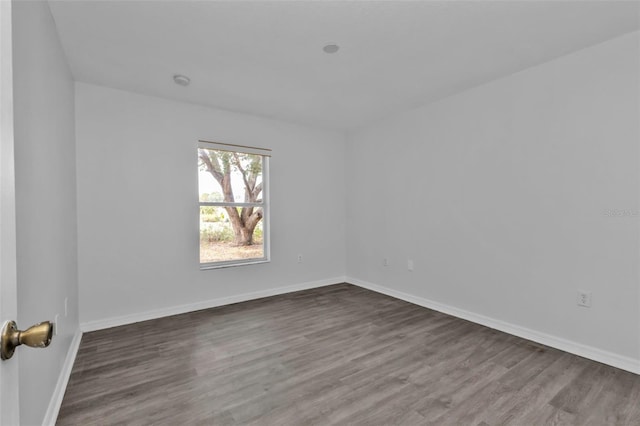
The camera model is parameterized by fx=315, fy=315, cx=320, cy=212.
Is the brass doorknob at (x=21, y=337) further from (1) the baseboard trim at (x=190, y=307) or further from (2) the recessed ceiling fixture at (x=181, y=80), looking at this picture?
(1) the baseboard trim at (x=190, y=307)

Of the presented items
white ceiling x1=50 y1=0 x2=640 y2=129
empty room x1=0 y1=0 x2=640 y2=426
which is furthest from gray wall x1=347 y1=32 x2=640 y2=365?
white ceiling x1=50 y1=0 x2=640 y2=129

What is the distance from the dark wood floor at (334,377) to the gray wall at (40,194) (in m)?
0.43

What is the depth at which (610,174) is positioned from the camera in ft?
7.90

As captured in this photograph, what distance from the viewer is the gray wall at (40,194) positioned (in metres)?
1.35

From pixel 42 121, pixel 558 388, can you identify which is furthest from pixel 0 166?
pixel 558 388

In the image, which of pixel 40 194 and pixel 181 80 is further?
pixel 181 80

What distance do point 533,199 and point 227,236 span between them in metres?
3.35

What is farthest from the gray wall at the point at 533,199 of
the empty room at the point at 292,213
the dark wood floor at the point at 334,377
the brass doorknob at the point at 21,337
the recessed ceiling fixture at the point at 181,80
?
the brass doorknob at the point at 21,337

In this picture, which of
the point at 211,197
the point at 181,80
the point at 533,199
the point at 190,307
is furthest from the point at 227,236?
the point at 533,199

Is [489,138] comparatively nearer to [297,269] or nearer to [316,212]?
[316,212]

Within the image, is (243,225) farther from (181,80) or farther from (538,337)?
(538,337)

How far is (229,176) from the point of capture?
13.3 feet

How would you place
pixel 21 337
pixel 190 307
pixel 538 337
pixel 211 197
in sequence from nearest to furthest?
1. pixel 21 337
2. pixel 538 337
3. pixel 190 307
4. pixel 211 197

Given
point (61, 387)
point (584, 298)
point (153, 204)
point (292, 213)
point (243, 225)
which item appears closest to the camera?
point (61, 387)
